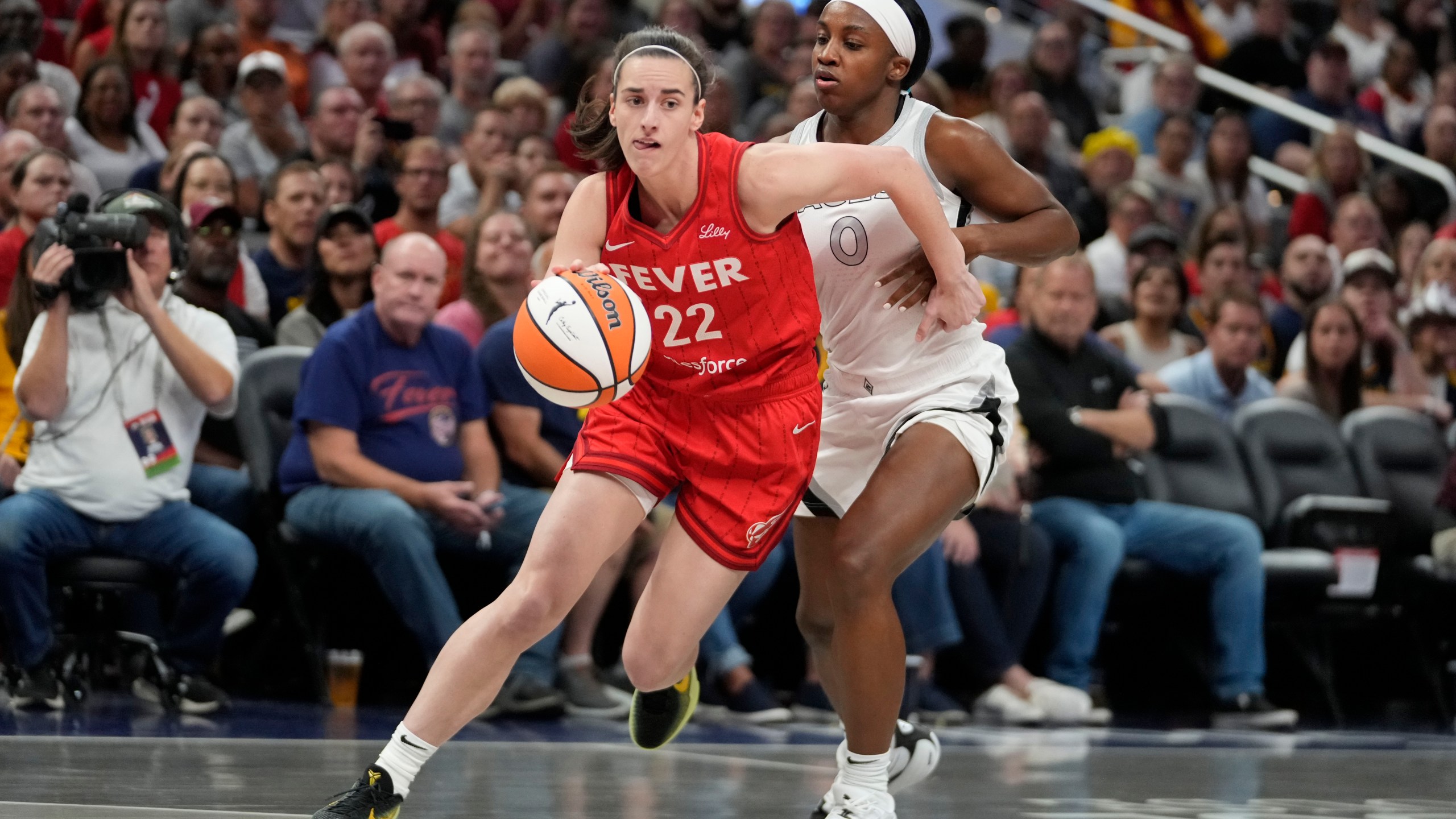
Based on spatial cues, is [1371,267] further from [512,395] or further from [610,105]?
[610,105]

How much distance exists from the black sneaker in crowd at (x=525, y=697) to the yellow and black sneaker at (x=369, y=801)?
272 centimetres

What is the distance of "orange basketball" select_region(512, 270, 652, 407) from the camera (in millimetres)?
3779

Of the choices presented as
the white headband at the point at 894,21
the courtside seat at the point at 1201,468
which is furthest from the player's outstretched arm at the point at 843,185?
the courtside seat at the point at 1201,468

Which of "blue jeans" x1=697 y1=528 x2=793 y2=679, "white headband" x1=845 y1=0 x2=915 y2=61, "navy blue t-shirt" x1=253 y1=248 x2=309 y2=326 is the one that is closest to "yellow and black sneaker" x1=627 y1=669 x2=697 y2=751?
"white headband" x1=845 y1=0 x2=915 y2=61

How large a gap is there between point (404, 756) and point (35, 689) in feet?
9.33

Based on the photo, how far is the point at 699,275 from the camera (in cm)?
408

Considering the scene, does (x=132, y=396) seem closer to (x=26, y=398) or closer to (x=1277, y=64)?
(x=26, y=398)

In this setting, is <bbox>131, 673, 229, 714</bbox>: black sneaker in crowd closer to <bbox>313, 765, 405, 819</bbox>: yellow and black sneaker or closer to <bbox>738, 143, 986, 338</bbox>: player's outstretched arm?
<bbox>313, 765, 405, 819</bbox>: yellow and black sneaker

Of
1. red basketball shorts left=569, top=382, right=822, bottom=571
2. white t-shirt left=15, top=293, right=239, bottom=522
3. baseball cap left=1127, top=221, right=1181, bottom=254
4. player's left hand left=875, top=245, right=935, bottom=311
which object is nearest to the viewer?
red basketball shorts left=569, top=382, right=822, bottom=571

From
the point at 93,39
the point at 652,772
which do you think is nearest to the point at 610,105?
the point at 652,772

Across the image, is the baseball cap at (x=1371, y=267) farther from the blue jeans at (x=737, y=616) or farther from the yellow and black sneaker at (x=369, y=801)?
the yellow and black sneaker at (x=369, y=801)

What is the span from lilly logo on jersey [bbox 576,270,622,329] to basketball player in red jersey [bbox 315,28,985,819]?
0.28ft

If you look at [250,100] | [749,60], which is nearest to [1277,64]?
[749,60]

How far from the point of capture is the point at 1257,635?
7.73 m
